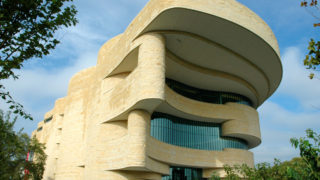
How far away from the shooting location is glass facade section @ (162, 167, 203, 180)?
24.3 meters

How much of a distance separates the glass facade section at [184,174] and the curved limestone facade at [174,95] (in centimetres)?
9

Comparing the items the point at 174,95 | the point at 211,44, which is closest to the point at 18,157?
the point at 174,95

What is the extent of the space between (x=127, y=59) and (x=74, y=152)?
41.5ft

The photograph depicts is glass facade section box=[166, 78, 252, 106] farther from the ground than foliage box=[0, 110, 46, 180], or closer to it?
farther from the ground

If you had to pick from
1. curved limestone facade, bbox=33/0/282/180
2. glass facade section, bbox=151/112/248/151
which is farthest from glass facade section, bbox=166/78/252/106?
glass facade section, bbox=151/112/248/151

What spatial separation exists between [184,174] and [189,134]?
152 inches

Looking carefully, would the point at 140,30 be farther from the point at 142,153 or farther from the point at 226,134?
the point at 226,134

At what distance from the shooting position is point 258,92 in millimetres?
30062

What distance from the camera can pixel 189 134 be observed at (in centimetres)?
2598

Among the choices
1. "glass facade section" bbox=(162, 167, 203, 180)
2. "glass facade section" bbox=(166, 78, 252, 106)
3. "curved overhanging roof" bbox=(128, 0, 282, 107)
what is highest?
"curved overhanging roof" bbox=(128, 0, 282, 107)

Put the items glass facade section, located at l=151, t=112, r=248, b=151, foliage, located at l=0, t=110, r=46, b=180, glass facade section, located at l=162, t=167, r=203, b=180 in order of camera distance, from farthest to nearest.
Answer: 1. glass facade section, located at l=162, t=167, r=203, b=180
2. glass facade section, located at l=151, t=112, r=248, b=151
3. foliage, located at l=0, t=110, r=46, b=180

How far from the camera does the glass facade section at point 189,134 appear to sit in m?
23.7

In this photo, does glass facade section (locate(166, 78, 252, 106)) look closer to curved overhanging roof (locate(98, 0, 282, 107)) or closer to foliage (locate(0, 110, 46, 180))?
curved overhanging roof (locate(98, 0, 282, 107))

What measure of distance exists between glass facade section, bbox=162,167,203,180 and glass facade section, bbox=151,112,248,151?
2.23 metres
